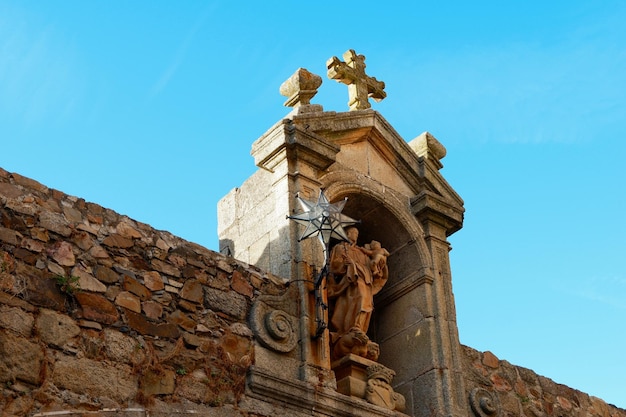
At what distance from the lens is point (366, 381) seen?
9.30m

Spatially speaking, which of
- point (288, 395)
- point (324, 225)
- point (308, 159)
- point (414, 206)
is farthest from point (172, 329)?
point (414, 206)

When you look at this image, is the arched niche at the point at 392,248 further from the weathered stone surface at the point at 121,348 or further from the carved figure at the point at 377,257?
the weathered stone surface at the point at 121,348

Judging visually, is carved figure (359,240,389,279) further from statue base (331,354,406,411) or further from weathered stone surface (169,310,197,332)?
weathered stone surface (169,310,197,332)

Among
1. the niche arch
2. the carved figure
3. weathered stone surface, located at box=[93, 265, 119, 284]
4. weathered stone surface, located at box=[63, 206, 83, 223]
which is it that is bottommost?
weathered stone surface, located at box=[93, 265, 119, 284]

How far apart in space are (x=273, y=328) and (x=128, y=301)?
120cm

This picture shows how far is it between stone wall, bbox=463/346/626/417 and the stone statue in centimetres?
104

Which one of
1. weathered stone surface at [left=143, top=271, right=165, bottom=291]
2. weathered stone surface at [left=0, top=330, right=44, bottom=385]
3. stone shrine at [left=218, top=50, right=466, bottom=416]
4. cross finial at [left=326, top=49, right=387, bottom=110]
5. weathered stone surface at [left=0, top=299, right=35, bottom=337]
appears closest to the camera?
weathered stone surface at [left=0, top=330, right=44, bottom=385]

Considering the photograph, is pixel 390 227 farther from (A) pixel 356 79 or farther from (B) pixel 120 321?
(B) pixel 120 321

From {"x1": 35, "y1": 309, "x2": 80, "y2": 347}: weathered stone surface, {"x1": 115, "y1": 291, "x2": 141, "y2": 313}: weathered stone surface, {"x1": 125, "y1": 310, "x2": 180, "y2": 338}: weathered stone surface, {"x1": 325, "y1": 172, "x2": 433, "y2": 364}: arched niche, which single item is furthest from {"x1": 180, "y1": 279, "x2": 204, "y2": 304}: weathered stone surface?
{"x1": 325, "y1": 172, "x2": 433, "y2": 364}: arched niche

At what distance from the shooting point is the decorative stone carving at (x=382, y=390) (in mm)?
9180

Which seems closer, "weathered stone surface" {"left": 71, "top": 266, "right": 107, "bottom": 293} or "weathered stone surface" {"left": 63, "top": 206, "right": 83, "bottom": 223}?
"weathered stone surface" {"left": 71, "top": 266, "right": 107, "bottom": 293}

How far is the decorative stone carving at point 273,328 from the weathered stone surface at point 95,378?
1216mm

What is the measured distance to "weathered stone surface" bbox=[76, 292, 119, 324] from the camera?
7.77 metres

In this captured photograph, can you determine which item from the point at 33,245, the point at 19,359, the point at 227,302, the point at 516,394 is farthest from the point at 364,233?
the point at 19,359
